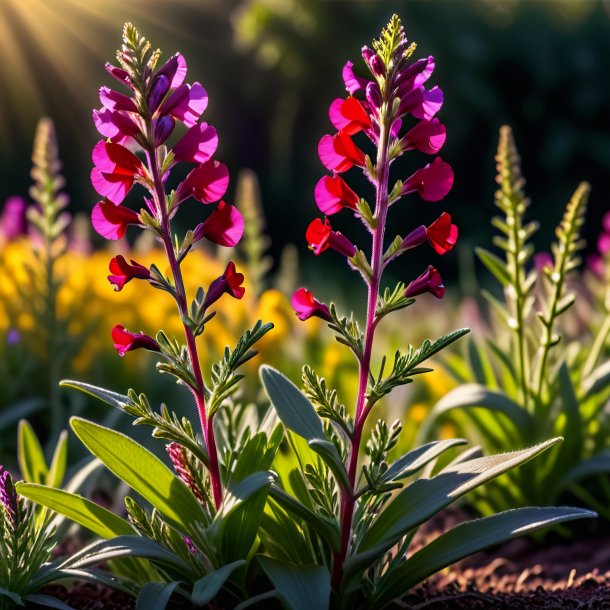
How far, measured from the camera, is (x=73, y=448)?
3.35 meters

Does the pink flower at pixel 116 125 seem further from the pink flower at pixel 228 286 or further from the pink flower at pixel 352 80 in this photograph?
the pink flower at pixel 352 80

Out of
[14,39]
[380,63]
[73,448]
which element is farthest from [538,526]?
[14,39]

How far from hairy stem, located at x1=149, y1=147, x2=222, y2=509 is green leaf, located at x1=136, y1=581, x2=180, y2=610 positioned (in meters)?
0.21

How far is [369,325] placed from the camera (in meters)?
1.82

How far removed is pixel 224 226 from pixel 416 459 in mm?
698

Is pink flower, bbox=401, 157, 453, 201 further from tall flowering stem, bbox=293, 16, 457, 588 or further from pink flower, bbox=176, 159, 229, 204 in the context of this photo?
pink flower, bbox=176, 159, 229, 204

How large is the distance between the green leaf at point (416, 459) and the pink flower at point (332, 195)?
0.57 meters

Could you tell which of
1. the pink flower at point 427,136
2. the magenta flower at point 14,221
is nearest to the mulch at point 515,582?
the pink flower at point 427,136

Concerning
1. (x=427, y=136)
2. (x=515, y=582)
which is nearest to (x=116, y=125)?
(x=427, y=136)

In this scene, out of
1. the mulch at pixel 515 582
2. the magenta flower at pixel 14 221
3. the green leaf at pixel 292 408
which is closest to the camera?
the green leaf at pixel 292 408

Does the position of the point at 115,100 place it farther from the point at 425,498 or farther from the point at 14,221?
the point at 14,221

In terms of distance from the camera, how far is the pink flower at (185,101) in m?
1.77

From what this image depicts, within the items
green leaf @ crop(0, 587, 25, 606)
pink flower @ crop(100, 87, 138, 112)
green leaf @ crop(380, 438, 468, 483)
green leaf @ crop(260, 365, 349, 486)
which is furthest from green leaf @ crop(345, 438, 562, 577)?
pink flower @ crop(100, 87, 138, 112)

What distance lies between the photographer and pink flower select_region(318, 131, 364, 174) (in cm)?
180
